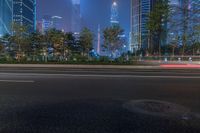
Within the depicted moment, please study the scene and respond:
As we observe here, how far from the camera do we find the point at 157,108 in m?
6.39

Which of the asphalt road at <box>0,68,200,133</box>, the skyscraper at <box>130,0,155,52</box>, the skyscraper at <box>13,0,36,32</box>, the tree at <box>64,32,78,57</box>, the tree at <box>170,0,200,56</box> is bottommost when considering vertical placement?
the asphalt road at <box>0,68,200,133</box>

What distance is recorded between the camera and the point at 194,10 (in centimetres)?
3819

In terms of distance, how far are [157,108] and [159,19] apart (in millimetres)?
47817

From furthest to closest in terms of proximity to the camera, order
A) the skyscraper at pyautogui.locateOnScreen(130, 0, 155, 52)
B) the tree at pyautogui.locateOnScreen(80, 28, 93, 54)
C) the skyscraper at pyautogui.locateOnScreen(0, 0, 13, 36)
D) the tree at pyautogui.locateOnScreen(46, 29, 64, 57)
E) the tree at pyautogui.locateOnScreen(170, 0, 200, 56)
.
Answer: the skyscraper at pyautogui.locateOnScreen(0, 0, 13, 36)
the skyscraper at pyautogui.locateOnScreen(130, 0, 155, 52)
the tree at pyautogui.locateOnScreen(80, 28, 93, 54)
the tree at pyautogui.locateOnScreen(46, 29, 64, 57)
the tree at pyautogui.locateOnScreen(170, 0, 200, 56)

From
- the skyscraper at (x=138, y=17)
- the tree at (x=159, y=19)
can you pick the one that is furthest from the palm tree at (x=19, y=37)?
the skyscraper at (x=138, y=17)

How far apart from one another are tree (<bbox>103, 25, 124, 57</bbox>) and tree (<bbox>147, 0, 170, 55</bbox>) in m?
7.73

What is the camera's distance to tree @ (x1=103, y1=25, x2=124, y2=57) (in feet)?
159

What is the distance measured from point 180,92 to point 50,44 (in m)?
42.7

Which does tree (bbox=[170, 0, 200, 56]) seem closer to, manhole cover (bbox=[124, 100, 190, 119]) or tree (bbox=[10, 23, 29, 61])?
tree (bbox=[10, 23, 29, 61])

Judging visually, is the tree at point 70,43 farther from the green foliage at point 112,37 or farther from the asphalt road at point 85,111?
the asphalt road at point 85,111

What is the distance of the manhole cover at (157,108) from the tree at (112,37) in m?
41.6

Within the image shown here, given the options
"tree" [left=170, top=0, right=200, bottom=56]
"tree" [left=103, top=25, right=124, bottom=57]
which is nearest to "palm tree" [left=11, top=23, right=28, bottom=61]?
"tree" [left=103, top=25, right=124, bottom=57]

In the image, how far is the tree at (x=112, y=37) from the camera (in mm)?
48312

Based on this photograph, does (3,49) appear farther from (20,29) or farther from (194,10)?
(194,10)
